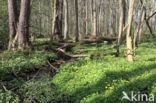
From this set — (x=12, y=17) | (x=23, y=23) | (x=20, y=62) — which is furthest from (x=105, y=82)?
(x=12, y=17)

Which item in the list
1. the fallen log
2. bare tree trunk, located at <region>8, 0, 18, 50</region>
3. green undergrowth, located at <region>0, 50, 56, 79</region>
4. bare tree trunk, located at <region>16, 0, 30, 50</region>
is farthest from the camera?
bare tree trunk, located at <region>8, 0, 18, 50</region>

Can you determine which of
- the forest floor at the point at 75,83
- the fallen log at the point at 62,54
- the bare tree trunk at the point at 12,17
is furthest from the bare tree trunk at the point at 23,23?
the forest floor at the point at 75,83

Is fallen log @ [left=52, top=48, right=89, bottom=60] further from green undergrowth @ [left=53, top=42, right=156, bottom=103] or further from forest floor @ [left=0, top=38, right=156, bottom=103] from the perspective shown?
green undergrowth @ [left=53, top=42, right=156, bottom=103]

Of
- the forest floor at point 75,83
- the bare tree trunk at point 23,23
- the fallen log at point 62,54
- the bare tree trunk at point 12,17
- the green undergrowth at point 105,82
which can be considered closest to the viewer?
the green undergrowth at point 105,82

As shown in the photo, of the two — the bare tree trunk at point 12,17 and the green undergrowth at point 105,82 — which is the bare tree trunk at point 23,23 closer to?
the bare tree trunk at point 12,17

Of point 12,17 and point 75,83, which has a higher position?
point 12,17

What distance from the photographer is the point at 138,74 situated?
17.7 feet

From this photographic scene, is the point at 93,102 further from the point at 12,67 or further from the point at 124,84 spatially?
the point at 12,67

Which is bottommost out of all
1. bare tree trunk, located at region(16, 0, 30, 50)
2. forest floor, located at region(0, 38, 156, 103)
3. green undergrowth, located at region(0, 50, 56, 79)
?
forest floor, located at region(0, 38, 156, 103)

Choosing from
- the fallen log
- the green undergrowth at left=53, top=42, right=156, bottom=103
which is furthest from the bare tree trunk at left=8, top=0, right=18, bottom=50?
the green undergrowth at left=53, top=42, right=156, bottom=103

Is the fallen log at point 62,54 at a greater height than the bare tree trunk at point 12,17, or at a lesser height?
lesser

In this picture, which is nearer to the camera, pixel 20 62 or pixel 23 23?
pixel 20 62

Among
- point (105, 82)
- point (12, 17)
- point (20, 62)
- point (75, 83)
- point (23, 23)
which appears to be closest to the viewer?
point (105, 82)

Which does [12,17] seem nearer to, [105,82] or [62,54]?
[62,54]
